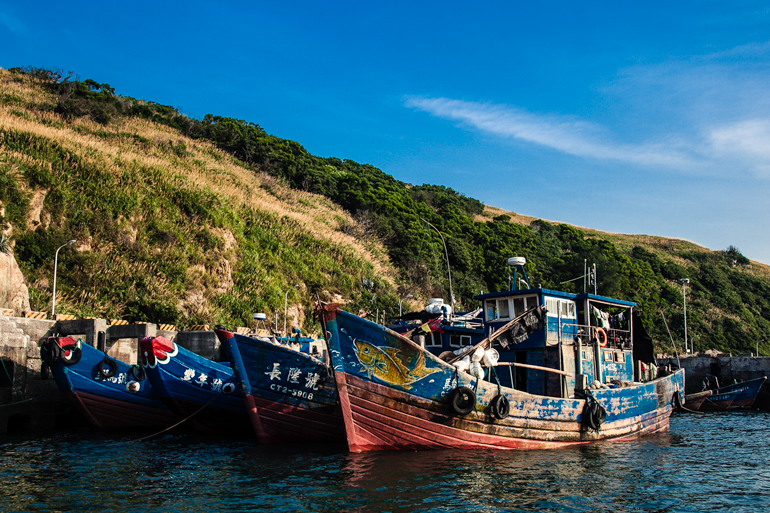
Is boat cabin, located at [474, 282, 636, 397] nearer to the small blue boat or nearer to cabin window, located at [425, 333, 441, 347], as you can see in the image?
cabin window, located at [425, 333, 441, 347]

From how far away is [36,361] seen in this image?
1894cm

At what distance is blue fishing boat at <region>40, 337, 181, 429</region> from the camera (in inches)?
691

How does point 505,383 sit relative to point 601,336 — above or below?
below

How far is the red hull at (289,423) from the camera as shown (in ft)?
51.2

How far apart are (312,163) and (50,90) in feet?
90.4

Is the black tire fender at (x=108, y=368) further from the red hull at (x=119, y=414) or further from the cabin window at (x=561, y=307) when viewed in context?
the cabin window at (x=561, y=307)

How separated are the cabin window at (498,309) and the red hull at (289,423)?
638 cm

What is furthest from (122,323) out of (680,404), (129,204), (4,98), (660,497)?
(4,98)

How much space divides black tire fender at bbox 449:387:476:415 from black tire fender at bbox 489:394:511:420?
665mm

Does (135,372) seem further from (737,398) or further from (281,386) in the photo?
(737,398)

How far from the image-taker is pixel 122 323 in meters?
22.0

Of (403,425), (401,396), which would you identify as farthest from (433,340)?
(401,396)

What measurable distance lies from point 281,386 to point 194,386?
13.0ft

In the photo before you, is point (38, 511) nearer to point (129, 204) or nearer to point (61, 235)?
point (61, 235)
